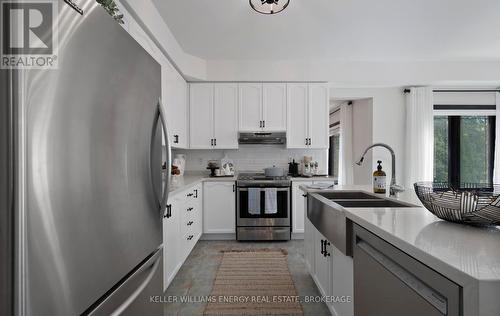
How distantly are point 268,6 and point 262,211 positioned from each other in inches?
98.5

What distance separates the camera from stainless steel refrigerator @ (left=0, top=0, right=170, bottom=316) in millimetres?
531

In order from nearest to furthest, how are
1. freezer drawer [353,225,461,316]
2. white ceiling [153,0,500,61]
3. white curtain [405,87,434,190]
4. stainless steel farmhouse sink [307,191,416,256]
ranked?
freezer drawer [353,225,461,316], stainless steel farmhouse sink [307,191,416,256], white ceiling [153,0,500,61], white curtain [405,87,434,190]

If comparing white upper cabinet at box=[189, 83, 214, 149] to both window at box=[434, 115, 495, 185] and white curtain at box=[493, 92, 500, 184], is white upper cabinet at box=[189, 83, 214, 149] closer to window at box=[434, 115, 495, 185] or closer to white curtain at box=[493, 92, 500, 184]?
window at box=[434, 115, 495, 185]

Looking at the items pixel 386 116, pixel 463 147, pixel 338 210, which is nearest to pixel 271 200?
pixel 338 210

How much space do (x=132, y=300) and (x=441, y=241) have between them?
3.52ft

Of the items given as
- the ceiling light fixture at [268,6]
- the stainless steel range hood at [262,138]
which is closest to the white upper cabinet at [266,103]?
the stainless steel range hood at [262,138]

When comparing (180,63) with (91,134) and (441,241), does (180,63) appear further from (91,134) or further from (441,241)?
(441,241)

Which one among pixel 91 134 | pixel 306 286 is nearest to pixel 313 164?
pixel 306 286

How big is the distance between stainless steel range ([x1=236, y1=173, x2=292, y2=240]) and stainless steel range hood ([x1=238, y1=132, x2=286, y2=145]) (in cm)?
72

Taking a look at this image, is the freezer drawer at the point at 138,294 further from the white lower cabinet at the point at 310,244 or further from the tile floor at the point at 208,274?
the white lower cabinet at the point at 310,244

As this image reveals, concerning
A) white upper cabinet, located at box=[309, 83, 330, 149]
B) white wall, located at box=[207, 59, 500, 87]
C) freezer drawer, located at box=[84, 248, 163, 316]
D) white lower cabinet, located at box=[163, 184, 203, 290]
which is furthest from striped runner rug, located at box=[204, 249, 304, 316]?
white wall, located at box=[207, 59, 500, 87]

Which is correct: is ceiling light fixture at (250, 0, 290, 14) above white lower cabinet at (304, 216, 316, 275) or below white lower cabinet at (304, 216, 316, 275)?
above

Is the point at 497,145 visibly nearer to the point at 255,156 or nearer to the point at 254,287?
the point at 255,156

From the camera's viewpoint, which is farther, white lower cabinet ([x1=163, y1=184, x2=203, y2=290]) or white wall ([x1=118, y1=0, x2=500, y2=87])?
white wall ([x1=118, y1=0, x2=500, y2=87])
